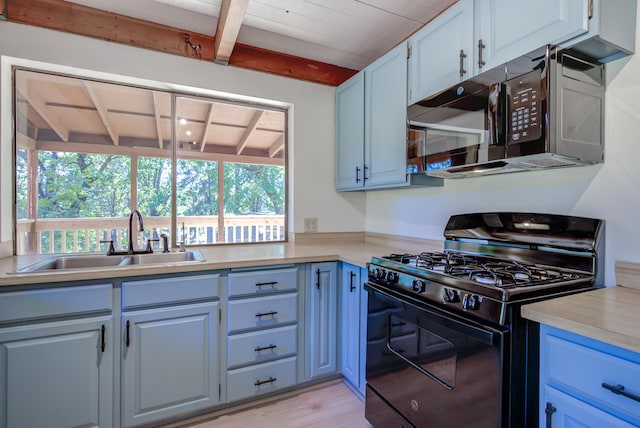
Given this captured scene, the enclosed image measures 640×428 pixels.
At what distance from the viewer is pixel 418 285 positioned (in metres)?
1.39

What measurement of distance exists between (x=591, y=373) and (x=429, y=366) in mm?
587

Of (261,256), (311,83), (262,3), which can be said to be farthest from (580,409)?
(311,83)

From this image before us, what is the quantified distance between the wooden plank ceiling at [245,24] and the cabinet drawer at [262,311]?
5.41 ft

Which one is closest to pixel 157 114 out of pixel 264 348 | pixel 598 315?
pixel 264 348

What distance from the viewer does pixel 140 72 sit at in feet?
6.90

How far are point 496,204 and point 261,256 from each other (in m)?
1.42

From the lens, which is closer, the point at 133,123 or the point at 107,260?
the point at 107,260

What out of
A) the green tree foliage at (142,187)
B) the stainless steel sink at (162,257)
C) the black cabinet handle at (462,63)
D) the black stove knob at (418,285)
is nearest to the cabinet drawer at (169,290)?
the stainless steel sink at (162,257)

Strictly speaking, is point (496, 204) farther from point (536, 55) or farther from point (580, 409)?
point (580, 409)

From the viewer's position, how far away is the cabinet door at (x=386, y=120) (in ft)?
6.59

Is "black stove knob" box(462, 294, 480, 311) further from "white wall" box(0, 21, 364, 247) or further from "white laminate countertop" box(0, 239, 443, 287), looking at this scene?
"white wall" box(0, 21, 364, 247)

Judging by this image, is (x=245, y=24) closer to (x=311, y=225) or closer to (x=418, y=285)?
(x=311, y=225)

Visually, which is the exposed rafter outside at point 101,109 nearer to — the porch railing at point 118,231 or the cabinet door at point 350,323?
the porch railing at point 118,231

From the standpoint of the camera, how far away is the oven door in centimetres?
110
